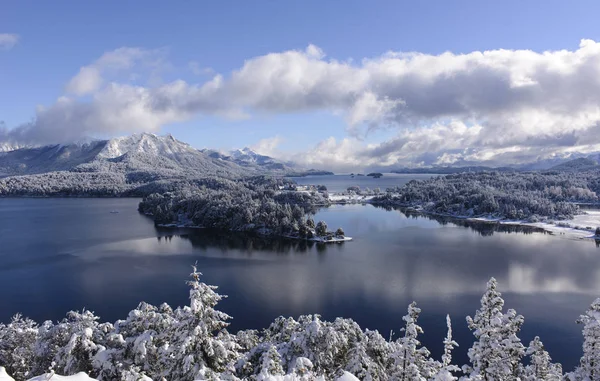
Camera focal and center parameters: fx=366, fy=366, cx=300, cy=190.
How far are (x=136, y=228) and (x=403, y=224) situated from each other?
87.5m

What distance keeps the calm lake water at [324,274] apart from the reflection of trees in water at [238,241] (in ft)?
1.65

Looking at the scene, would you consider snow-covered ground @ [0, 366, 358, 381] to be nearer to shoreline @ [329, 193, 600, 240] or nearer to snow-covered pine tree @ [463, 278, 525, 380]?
snow-covered pine tree @ [463, 278, 525, 380]

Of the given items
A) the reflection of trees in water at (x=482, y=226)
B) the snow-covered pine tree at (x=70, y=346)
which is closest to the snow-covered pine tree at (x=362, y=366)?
the snow-covered pine tree at (x=70, y=346)

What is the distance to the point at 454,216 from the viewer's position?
146125 mm

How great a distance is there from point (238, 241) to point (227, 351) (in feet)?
279

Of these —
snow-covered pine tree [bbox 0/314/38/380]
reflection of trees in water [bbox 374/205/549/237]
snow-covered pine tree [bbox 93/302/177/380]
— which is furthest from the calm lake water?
snow-covered pine tree [bbox 93/302/177/380]

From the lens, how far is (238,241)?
320 ft

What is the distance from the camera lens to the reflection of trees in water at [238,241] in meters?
89.0

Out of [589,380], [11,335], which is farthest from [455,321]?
[11,335]

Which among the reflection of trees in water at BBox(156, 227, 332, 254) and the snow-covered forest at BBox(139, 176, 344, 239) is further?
the snow-covered forest at BBox(139, 176, 344, 239)

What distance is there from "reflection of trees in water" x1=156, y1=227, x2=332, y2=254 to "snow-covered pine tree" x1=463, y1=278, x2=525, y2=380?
2713 inches

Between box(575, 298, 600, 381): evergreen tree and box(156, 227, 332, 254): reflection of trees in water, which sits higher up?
box(575, 298, 600, 381): evergreen tree

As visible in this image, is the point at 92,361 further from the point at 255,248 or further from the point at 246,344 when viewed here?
the point at 255,248

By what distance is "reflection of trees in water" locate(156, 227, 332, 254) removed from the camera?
89000mm
